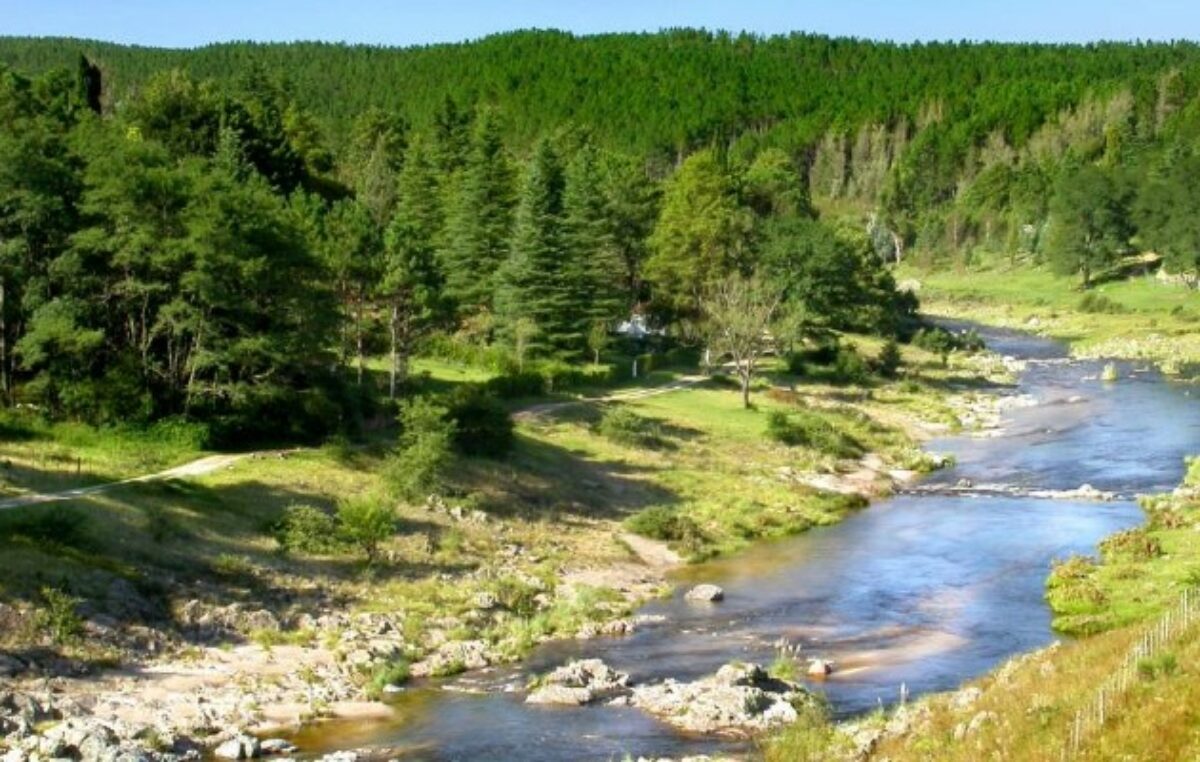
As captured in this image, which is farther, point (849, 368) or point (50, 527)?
point (849, 368)

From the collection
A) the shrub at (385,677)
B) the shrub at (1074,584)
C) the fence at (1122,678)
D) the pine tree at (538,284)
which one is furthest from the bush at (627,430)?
the fence at (1122,678)

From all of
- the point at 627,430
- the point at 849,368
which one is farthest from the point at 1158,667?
the point at 849,368

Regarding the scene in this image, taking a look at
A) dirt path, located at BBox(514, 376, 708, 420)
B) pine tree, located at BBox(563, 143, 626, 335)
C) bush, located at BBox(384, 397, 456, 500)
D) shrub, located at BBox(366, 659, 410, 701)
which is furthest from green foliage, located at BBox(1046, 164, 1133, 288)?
shrub, located at BBox(366, 659, 410, 701)

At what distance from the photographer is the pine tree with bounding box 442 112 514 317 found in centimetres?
9525

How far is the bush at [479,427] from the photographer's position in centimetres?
6372

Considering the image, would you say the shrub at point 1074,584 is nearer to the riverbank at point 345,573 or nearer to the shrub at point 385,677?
the riverbank at point 345,573

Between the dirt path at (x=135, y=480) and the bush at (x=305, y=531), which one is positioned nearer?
the dirt path at (x=135, y=480)

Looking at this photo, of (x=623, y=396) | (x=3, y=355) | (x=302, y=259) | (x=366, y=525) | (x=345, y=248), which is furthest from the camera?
(x=623, y=396)

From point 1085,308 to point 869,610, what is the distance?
115 metres

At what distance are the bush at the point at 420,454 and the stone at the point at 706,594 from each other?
1295 cm

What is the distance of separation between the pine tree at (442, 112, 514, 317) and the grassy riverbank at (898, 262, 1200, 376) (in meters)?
54.5

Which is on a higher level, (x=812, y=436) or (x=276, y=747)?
(x=812, y=436)

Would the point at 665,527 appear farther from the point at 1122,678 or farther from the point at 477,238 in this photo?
the point at 477,238

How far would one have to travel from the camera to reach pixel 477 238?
9725cm
